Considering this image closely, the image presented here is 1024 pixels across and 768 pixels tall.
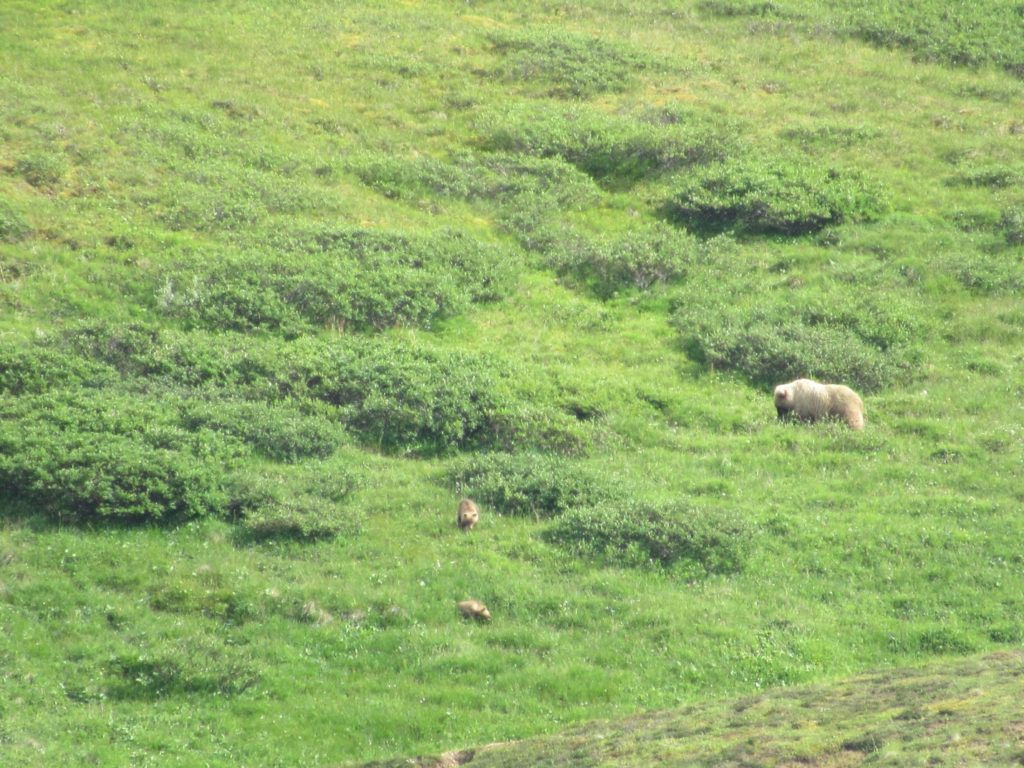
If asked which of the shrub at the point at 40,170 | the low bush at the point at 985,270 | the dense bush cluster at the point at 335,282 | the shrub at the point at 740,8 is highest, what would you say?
the shrub at the point at 740,8

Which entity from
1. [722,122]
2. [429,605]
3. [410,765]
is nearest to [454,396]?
[429,605]

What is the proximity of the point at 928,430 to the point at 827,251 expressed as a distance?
362 inches

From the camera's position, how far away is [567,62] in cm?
4159

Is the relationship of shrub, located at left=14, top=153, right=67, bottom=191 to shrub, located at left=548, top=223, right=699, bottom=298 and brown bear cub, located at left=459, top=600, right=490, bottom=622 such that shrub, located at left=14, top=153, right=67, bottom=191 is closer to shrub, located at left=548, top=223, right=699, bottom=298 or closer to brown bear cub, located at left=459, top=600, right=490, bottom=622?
shrub, located at left=548, top=223, right=699, bottom=298

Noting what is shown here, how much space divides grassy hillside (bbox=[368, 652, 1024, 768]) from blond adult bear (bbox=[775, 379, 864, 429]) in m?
8.97

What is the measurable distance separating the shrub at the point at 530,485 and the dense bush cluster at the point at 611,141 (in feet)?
52.3

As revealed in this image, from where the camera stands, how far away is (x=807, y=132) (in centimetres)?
3697

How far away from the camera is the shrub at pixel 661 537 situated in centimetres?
1825

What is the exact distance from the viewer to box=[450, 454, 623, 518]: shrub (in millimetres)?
19859

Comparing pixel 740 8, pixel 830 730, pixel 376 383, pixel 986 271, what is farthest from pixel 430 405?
pixel 740 8

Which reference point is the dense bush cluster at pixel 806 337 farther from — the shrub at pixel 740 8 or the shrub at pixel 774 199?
the shrub at pixel 740 8

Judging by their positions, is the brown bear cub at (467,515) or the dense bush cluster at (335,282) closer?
the brown bear cub at (467,515)

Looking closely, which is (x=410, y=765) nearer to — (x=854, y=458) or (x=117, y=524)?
(x=117, y=524)

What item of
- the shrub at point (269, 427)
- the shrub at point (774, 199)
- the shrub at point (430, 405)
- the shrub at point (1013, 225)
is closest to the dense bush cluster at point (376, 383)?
the shrub at point (430, 405)
